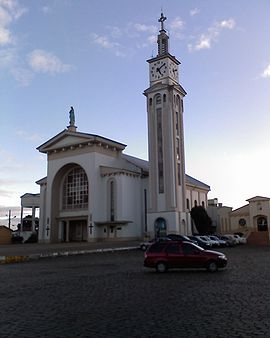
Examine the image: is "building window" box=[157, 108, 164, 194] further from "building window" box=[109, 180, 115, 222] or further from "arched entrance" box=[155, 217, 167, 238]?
"building window" box=[109, 180, 115, 222]

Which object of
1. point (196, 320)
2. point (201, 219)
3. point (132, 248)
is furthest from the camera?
point (201, 219)

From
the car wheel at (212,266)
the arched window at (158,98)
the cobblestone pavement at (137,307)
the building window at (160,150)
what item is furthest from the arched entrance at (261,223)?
the cobblestone pavement at (137,307)

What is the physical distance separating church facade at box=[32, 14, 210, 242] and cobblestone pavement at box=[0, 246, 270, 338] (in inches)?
1490

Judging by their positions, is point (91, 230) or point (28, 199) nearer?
point (91, 230)

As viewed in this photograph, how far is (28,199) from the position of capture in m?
74.2


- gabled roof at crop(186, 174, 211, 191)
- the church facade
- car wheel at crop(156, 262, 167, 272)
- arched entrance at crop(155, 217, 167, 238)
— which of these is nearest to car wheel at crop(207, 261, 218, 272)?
car wheel at crop(156, 262, 167, 272)

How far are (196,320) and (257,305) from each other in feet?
6.97

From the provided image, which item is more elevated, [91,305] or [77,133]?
[77,133]

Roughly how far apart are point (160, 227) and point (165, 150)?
10.2 metres

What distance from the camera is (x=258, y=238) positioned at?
54594 millimetres

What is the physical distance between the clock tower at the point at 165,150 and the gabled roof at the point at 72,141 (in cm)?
629

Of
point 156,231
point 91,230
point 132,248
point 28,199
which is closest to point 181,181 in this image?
point 156,231

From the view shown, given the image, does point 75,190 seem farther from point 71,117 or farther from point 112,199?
point 71,117

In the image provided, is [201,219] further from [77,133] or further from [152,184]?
[77,133]
